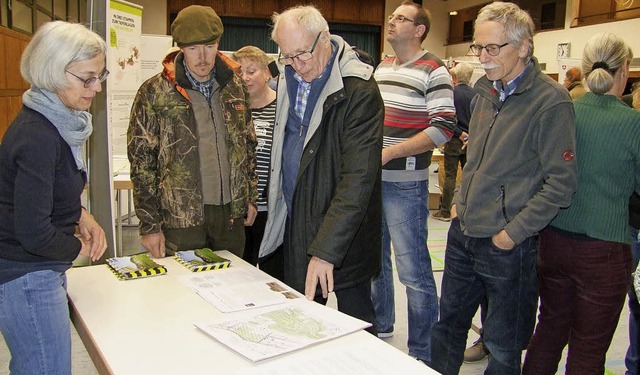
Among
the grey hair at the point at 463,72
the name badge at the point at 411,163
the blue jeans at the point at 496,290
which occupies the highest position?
the grey hair at the point at 463,72

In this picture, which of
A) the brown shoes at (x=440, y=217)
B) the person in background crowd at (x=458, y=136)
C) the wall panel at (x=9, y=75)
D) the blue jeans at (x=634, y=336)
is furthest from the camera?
the wall panel at (x=9, y=75)

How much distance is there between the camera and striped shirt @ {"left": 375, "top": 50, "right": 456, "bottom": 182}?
244 centimetres

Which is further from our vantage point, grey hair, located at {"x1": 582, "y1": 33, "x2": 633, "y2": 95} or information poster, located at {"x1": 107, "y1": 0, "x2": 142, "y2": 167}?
information poster, located at {"x1": 107, "y1": 0, "x2": 142, "y2": 167}

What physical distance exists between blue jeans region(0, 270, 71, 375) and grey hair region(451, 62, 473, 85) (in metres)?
4.50

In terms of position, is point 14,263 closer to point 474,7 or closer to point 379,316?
point 379,316

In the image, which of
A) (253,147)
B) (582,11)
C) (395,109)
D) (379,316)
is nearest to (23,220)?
(253,147)

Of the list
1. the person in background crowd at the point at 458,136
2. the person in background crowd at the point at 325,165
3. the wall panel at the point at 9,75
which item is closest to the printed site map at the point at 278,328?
the person in background crowd at the point at 325,165

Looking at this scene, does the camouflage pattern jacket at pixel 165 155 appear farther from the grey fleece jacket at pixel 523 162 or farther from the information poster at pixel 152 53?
the information poster at pixel 152 53

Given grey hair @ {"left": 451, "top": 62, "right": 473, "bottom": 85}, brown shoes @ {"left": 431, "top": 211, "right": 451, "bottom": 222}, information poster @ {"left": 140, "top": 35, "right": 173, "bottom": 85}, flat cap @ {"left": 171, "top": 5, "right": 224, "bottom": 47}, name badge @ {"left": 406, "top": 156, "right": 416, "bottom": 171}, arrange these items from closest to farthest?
flat cap @ {"left": 171, "top": 5, "right": 224, "bottom": 47} → name badge @ {"left": 406, "top": 156, "right": 416, "bottom": 171} → information poster @ {"left": 140, "top": 35, "right": 173, "bottom": 85} → grey hair @ {"left": 451, "top": 62, "right": 473, "bottom": 85} → brown shoes @ {"left": 431, "top": 211, "right": 451, "bottom": 222}

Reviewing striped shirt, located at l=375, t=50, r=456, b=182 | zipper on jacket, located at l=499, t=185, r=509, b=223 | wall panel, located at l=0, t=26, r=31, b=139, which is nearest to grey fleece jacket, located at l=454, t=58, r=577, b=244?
zipper on jacket, located at l=499, t=185, r=509, b=223

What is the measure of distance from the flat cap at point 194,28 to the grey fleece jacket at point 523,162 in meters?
1.02

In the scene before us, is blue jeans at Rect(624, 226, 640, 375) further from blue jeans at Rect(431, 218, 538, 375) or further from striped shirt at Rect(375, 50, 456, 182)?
striped shirt at Rect(375, 50, 456, 182)

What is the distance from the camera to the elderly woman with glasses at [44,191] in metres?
1.26

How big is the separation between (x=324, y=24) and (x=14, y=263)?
3.53ft
